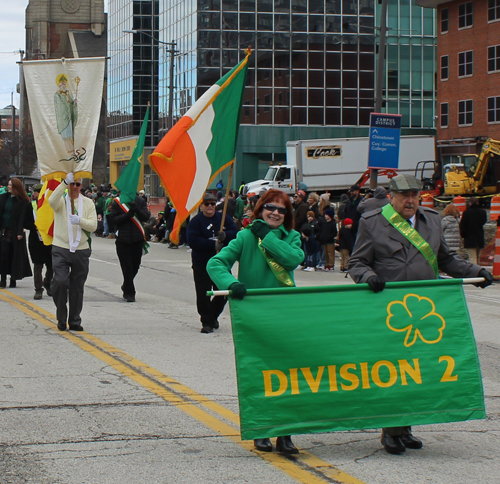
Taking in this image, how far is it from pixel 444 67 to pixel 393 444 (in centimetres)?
4915

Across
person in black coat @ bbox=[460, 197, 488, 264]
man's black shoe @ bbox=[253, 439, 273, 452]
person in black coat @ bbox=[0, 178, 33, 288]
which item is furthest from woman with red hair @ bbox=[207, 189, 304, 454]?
person in black coat @ bbox=[460, 197, 488, 264]

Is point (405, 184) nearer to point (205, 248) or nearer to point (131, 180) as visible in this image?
point (205, 248)

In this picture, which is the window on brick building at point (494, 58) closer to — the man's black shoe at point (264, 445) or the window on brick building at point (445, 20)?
the window on brick building at point (445, 20)

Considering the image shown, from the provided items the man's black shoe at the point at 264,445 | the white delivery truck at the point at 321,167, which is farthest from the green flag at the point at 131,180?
the white delivery truck at the point at 321,167

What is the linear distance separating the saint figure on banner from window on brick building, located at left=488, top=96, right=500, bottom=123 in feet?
133

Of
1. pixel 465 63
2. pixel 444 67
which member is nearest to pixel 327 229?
pixel 465 63

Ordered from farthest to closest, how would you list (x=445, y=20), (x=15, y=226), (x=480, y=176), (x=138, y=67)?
(x=138, y=67) < (x=445, y=20) < (x=480, y=176) < (x=15, y=226)

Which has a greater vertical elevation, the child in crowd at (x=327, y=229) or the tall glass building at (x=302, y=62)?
the tall glass building at (x=302, y=62)

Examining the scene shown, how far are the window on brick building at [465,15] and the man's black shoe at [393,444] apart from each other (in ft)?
157

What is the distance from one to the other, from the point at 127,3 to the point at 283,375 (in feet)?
253

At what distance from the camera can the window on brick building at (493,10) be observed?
47.6 meters

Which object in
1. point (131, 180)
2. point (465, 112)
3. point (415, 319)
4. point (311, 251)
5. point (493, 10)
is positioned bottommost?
point (311, 251)

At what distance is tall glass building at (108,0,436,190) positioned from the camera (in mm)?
58625

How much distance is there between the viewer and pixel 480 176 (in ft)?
129
